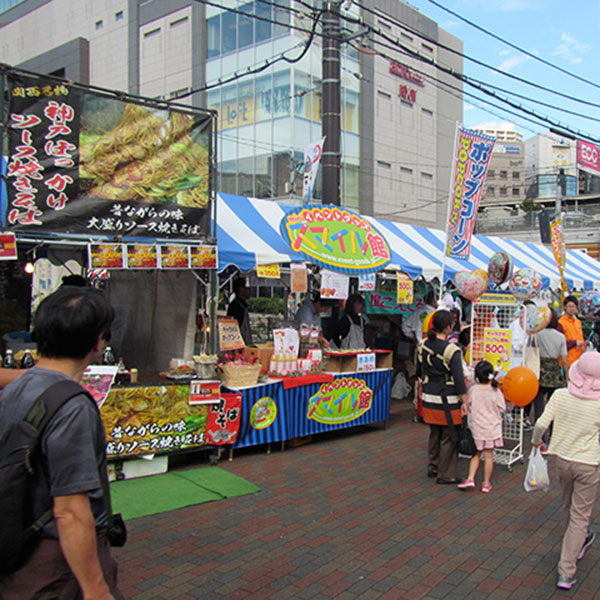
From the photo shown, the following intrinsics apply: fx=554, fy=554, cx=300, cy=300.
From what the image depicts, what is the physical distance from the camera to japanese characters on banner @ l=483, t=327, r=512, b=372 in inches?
261

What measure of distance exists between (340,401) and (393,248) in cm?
309

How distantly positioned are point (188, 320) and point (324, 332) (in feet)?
9.31

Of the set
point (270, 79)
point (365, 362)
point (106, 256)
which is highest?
point (270, 79)

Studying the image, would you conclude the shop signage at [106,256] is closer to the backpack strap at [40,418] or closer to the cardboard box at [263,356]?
the cardboard box at [263,356]

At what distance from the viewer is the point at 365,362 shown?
316 inches

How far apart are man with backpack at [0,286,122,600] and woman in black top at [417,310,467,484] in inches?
174

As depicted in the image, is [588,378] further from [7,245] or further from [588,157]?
[588,157]

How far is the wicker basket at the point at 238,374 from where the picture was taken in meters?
6.45

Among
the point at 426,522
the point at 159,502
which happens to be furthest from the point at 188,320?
the point at 426,522

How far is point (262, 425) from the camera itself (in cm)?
670

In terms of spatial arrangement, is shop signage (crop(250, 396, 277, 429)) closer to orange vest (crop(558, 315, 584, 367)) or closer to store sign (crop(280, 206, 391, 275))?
store sign (crop(280, 206, 391, 275))

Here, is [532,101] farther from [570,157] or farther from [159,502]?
[570,157]

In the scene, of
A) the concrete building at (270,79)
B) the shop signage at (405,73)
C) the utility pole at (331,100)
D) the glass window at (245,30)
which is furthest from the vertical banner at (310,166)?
the shop signage at (405,73)

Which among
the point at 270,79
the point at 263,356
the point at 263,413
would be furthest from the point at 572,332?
the point at 270,79
